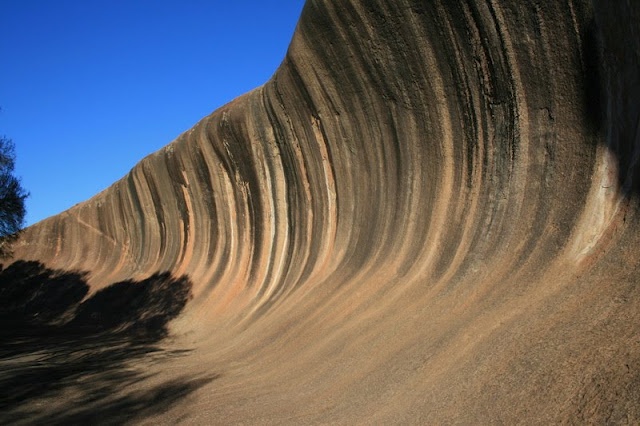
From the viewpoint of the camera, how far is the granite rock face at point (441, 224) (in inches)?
165

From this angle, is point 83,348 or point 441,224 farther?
point 83,348

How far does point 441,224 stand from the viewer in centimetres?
706

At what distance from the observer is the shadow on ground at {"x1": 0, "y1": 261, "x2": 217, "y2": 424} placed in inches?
270

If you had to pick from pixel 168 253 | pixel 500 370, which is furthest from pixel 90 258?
pixel 500 370

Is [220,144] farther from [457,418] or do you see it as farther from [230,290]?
[457,418]

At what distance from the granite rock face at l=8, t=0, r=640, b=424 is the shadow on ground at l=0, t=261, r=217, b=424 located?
850 mm

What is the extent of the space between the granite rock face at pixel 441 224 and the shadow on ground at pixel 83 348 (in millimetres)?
850

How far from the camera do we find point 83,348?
11.6m

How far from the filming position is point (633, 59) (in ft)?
16.4

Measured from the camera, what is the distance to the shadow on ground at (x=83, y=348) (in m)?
6.85

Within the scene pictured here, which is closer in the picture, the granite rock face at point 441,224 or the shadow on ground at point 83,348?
the granite rock face at point 441,224

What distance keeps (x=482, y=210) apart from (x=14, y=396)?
557cm

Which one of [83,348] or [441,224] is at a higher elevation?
[83,348]

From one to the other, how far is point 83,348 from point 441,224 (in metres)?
7.49
